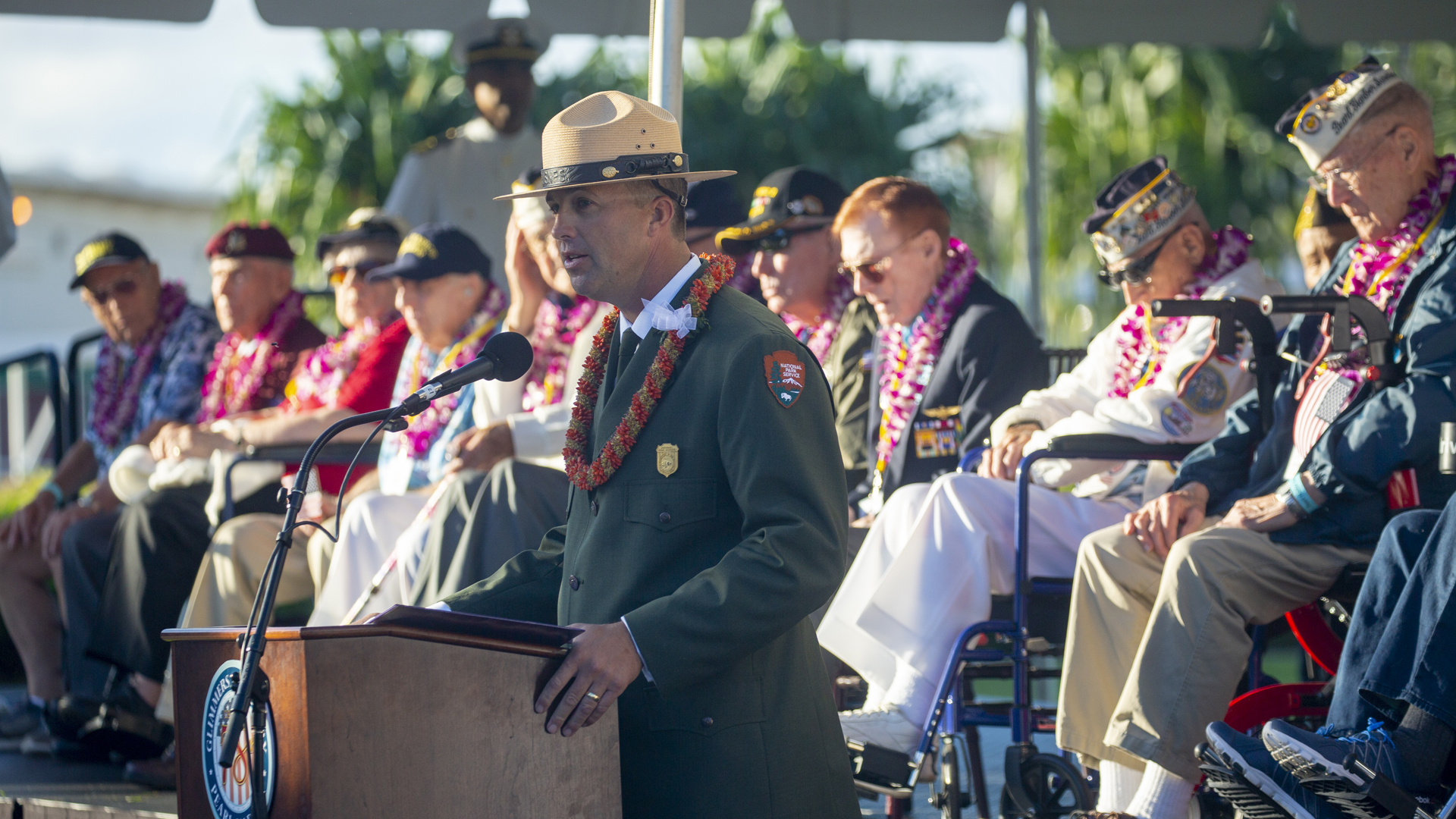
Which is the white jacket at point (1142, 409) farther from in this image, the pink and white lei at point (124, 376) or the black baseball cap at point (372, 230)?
the pink and white lei at point (124, 376)

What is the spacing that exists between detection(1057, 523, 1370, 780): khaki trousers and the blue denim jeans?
27 centimetres

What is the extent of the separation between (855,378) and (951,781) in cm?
167

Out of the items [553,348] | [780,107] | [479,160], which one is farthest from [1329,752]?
[780,107]

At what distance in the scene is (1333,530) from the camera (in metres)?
3.26

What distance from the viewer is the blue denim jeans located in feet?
8.82

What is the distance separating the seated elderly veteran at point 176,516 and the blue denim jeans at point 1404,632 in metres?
3.69

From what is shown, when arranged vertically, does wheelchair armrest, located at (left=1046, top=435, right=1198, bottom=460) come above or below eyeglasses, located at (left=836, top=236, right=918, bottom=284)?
below

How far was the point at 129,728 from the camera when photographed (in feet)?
16.1

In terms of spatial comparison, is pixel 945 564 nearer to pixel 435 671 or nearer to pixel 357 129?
pixel 435 671

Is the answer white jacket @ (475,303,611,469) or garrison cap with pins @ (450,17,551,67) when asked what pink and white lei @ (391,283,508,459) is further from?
garrison cap with pins @ (450,17,551,67)

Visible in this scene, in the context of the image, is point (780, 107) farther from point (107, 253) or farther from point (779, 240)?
point (779, 240)

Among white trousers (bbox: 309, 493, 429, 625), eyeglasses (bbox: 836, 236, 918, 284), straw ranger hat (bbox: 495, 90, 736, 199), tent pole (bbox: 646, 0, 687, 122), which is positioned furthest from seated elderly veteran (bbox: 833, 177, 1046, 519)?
straw ranger hat (bbox: 495, 90, 736, 199)

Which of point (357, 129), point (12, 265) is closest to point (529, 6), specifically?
point (357, 129)

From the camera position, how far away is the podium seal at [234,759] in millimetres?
1903
